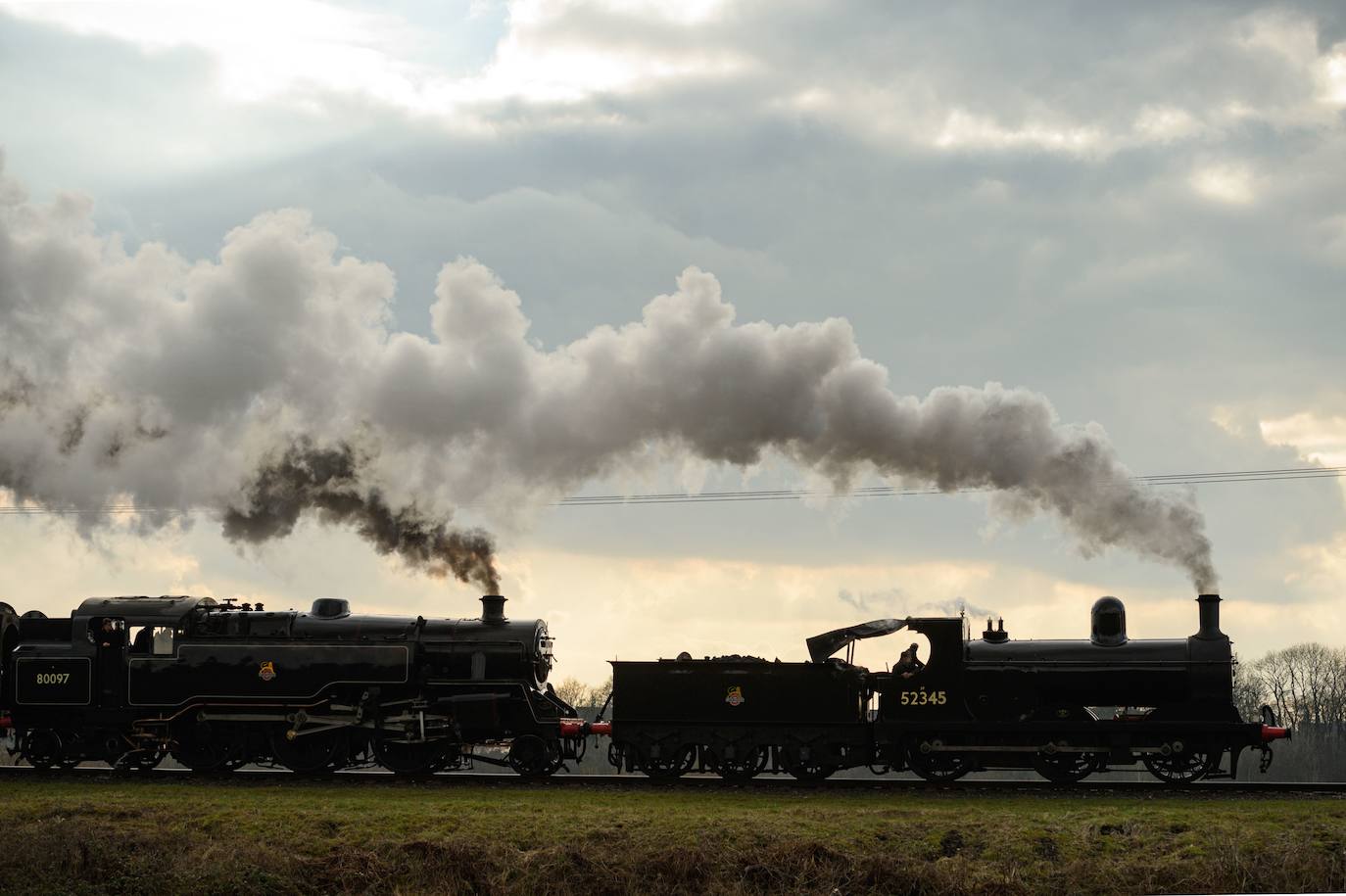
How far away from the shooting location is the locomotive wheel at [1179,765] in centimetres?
2205

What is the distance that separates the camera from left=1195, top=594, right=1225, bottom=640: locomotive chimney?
22453 mm

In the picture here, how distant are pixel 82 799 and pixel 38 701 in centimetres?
527

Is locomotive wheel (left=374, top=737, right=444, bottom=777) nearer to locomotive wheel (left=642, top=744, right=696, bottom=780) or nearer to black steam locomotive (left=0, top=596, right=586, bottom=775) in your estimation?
black steam locomotive (left=0, top=596, right=586, bottom=775)

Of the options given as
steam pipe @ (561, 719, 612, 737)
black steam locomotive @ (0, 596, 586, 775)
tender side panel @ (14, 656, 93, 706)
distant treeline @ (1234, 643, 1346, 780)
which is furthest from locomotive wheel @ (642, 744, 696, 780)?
distant treeline @ (1234, 643, 1346, 780)

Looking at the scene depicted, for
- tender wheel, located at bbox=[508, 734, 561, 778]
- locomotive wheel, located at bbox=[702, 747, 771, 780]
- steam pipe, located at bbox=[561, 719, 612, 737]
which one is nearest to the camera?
locomotive wheel, located at bbox=[702, 747, 771, 780]

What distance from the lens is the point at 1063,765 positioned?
2236 centimetres

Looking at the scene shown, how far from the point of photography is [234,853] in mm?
17688

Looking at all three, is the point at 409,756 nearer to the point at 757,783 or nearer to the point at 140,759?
the point at 140,759

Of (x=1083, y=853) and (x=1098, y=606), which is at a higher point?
(x=1098, y=606)

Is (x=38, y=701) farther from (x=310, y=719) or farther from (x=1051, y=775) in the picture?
(x=1051, y=775)

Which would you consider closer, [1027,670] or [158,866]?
[158,866]

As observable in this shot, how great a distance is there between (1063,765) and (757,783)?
498 centimetres

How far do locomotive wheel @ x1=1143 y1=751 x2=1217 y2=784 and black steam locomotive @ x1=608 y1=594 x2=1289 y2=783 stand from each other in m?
0.03

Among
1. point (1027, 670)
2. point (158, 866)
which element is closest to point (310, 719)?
point (158, 866)
